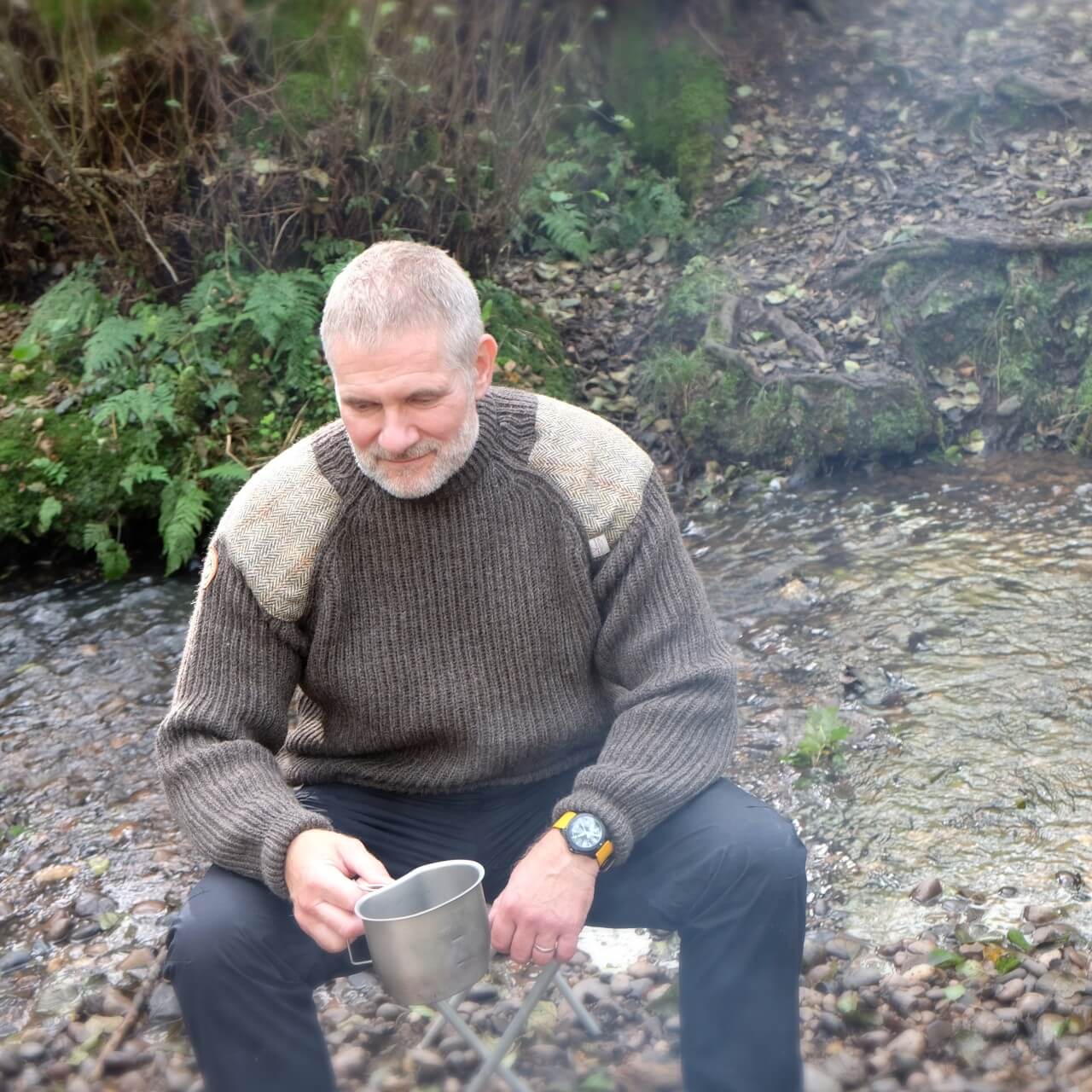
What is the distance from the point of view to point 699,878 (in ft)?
8.02

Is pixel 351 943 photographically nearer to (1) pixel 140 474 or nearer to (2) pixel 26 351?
(1) pixel 140 474

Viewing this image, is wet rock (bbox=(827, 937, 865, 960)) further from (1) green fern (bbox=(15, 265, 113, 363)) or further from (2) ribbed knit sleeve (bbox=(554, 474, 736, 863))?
Answer: (1) green fern (bbox=(15, 265, 113, 363))

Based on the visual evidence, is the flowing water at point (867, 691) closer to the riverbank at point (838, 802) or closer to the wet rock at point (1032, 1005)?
the riverbank at point (838, 802)

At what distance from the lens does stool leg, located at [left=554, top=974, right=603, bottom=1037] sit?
122 inches

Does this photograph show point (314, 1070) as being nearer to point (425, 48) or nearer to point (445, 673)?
point (445, 673)

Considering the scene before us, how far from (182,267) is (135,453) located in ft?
4.47

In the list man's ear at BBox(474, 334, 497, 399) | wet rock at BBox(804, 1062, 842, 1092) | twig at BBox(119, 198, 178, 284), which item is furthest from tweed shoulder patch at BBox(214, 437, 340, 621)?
twig at BBox(119, 198, 178, 284)

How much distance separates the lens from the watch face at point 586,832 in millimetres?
2422

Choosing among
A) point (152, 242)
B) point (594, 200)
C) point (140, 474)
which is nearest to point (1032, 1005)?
point (140, 474)

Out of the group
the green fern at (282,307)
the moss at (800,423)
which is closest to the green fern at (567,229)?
the moss at (800,423)

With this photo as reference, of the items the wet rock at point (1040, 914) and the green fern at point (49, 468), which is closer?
the wet rock at point (1040, 914)

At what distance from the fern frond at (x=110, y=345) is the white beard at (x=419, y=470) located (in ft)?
15.2

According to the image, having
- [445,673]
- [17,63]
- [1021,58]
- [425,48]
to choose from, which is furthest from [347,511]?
[1021,58]

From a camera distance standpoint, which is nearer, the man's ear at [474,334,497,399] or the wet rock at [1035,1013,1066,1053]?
the man's ear at [474,334,497,399]
